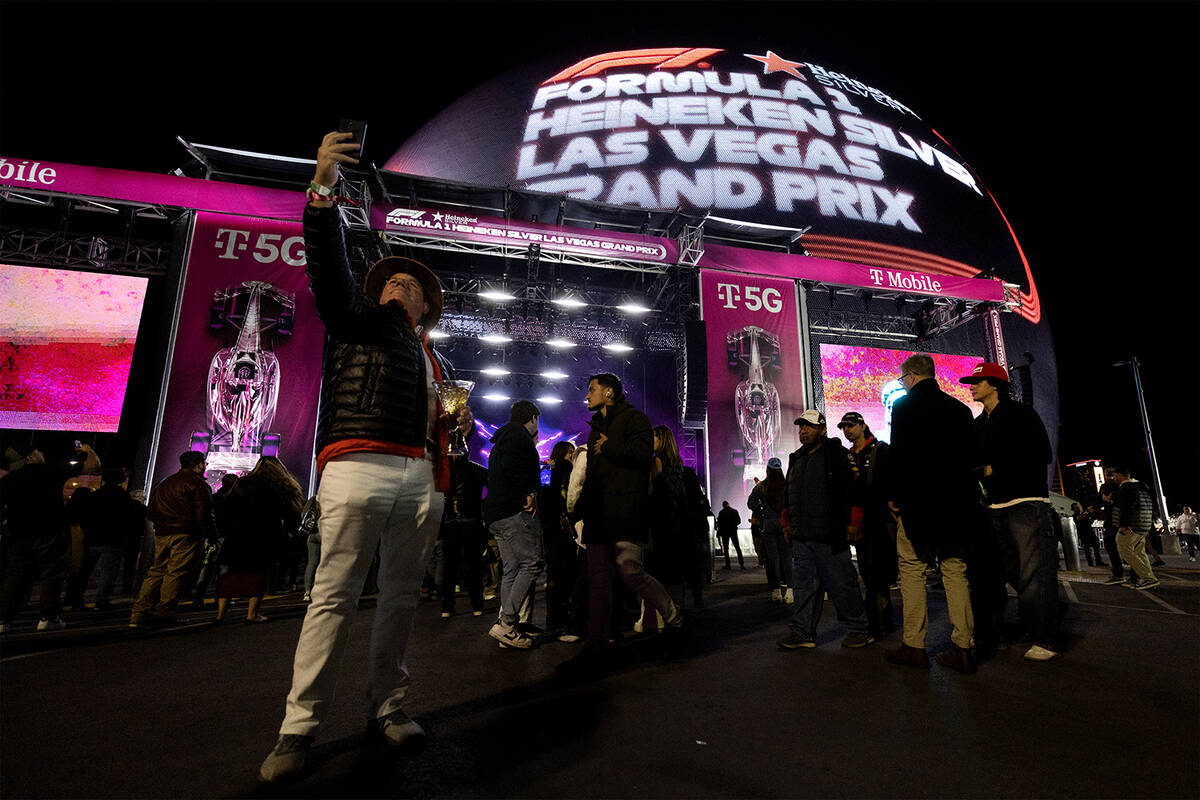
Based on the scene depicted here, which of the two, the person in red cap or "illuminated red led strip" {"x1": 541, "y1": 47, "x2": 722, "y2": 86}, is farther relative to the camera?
"illuminated red led strip" {"x1": 541, "y1": 47, "x2": 722, "y2": 86}

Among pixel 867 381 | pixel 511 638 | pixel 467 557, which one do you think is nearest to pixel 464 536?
pixel 467 557

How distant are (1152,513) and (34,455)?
12654mm

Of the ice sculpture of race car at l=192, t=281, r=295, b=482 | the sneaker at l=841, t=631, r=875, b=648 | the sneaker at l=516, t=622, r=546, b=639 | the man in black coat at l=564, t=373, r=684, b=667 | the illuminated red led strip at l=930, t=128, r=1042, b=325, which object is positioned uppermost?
the illuminated red led strip at l=930, t=128, r=1042, b=325

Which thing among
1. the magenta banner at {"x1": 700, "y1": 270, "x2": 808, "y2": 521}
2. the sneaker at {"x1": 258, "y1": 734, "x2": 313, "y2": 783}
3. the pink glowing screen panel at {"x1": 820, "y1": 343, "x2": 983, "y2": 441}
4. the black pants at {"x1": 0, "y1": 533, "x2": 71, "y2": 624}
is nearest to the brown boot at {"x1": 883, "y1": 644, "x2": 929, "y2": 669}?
the sneaker at {"x1": 258, "y1": 734, "x2": 313, "y2": 783}

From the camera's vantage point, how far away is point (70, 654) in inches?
159

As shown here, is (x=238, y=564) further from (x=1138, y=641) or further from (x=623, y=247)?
(x=623, y=247)

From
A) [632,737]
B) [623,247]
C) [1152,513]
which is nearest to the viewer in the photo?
[632,737]

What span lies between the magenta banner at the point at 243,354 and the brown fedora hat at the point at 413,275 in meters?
10.7

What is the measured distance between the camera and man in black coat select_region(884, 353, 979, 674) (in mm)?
3332

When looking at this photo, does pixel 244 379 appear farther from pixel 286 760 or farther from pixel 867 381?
pixel 867 381

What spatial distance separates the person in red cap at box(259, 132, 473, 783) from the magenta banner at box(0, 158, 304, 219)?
511 inches

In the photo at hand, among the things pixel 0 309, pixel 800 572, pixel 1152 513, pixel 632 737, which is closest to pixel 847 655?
pixel 800 572

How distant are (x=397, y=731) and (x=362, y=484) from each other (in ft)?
3.06

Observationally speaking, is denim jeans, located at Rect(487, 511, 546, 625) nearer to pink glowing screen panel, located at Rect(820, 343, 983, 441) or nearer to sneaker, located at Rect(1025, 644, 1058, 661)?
sneaker, located at Rect(1025, 644, 1058, 661)
